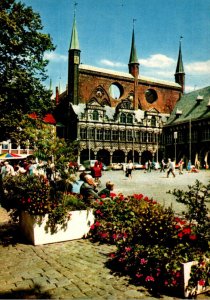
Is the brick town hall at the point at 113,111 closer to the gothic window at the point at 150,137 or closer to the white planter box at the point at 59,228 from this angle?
the gothic window at the point at 150,137

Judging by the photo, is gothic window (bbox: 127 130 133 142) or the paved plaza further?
gothic window (bbox: 127 130 133 142)

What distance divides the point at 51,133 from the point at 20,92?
12.7 m

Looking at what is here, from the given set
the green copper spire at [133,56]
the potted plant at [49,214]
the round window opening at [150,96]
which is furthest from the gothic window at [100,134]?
the potted plant at [49,214]

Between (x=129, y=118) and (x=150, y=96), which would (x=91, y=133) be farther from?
(x=150, y=96)

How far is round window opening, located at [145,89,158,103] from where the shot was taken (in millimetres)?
64375

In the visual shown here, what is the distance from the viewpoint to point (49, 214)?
7539mm

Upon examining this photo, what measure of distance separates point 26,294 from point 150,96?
62.9 meters

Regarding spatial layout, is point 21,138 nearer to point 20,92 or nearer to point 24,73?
point 20,92

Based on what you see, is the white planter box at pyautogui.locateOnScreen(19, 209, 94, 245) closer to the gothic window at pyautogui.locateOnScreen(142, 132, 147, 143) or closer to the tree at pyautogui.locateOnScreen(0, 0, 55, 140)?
the tree at pyautogui.locateOnScreen(0, 0, 55, 140)

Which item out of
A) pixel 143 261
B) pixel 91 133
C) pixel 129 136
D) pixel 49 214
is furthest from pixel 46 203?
pixel 129 136

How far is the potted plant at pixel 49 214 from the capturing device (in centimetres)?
747

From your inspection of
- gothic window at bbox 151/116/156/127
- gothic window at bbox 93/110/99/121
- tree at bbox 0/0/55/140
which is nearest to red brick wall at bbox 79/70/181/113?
gothic window at bbox 151/116/156/127

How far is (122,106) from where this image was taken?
56750 mm

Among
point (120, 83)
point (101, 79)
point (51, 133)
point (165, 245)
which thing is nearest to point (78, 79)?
point (101, 79)
